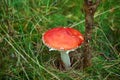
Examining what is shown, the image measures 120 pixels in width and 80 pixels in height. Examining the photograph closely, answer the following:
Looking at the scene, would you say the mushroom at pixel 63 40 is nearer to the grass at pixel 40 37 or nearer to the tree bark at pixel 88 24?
the tree bark at pixel 88 24

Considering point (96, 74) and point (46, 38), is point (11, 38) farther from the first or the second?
point (96, 74)

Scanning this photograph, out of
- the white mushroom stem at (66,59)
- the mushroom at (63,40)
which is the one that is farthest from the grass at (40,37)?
the mushroom at (63,40)

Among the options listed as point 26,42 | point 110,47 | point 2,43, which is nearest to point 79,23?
point 110,47

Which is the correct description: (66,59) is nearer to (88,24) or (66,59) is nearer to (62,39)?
(62,39)

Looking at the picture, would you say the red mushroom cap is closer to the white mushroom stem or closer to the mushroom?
the mushroom

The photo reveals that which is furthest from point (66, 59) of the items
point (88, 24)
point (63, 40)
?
point (88, 24)

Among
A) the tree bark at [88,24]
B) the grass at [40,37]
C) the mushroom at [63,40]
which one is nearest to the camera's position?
the tree bark at [88,24]
